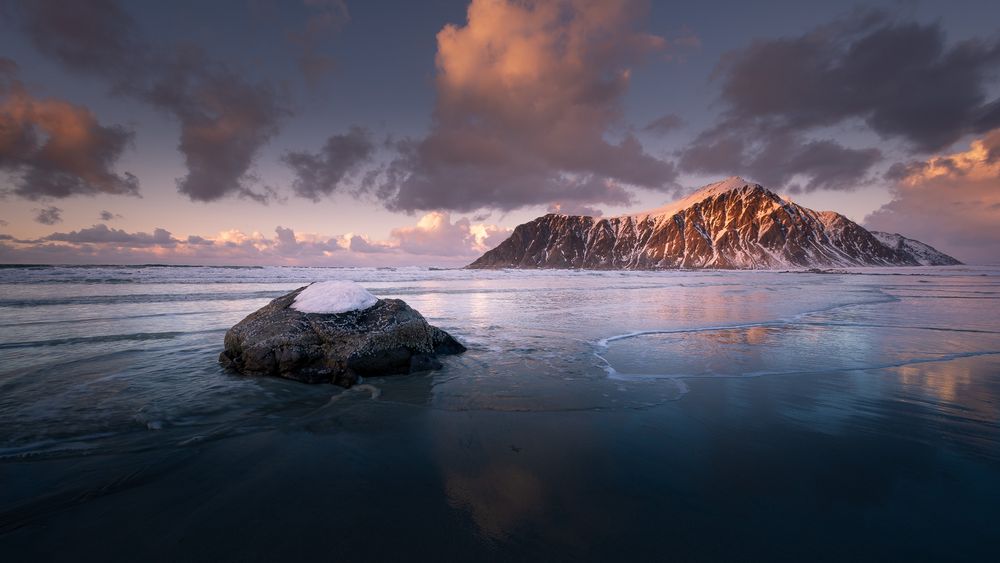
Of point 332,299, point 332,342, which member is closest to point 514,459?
point 332,342

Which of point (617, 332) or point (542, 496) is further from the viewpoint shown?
point (617, 332)

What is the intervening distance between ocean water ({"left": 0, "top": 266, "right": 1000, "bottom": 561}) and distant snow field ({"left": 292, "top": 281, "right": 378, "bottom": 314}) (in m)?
1.95

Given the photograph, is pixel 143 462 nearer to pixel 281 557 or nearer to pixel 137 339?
pixel 281 557

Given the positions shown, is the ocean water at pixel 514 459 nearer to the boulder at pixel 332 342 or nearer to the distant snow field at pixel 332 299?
the boulder at pixel 332 342

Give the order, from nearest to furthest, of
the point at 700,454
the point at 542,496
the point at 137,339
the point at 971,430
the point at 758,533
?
1. the point at 758,533
2. the point at 542,496
3. the point at 700,454
4. the point at 971,430
5. the point at 137,339

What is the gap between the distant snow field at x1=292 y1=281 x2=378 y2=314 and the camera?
361 inches

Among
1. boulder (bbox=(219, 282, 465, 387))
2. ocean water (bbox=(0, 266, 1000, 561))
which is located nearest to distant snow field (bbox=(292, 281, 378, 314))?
boulder (bbox=(219, 282, 465, 387))

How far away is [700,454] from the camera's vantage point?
15.0 feet

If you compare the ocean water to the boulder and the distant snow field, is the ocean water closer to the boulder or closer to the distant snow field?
the boulder

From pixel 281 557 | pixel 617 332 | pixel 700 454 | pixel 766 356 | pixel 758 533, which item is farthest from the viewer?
pixel 617 332

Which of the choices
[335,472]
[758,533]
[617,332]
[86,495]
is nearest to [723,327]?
[617,332]

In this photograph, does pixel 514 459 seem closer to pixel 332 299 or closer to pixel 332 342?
pixel 332 342

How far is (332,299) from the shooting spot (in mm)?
9438

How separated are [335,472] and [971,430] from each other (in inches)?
318
